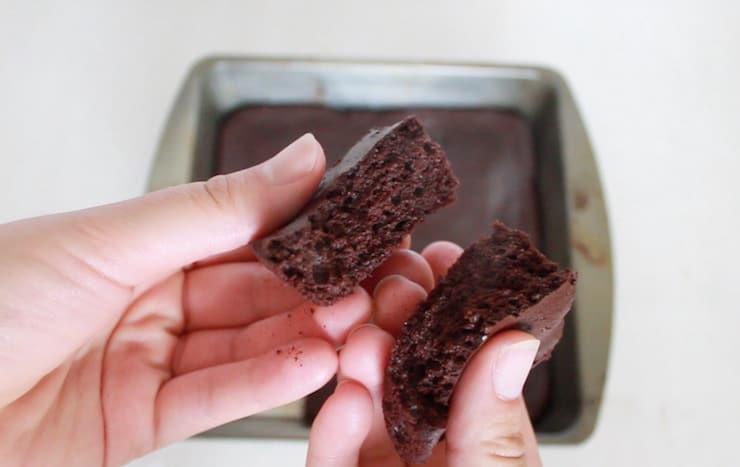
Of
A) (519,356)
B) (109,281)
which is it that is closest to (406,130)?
(519,356)

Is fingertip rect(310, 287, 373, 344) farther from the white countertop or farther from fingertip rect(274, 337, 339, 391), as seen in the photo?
the white countertop

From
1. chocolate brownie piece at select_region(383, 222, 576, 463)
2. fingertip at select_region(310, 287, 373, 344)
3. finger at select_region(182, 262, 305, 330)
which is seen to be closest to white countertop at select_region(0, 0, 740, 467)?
finger at select_region(182, 262, 305, 330)

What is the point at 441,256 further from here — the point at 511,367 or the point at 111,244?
the point at 111,244

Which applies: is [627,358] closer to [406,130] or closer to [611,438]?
[611,438]

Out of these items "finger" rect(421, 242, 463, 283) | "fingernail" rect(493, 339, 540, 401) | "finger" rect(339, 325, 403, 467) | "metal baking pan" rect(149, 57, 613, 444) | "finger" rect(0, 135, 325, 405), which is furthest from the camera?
"metal baking pan" rect(149, 57, 613, 444)

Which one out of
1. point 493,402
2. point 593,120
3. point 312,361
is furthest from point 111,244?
point 593,120

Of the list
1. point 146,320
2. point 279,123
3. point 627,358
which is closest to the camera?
point 146,320
